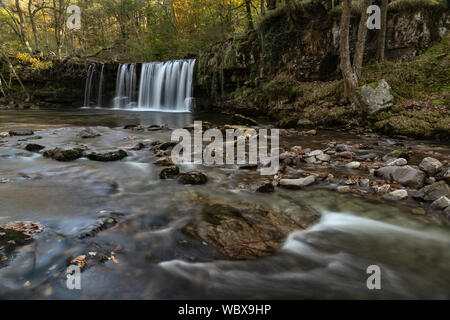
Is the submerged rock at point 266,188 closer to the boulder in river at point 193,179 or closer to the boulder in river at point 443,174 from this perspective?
the boulder in river at point 193,179

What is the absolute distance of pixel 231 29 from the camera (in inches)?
1021

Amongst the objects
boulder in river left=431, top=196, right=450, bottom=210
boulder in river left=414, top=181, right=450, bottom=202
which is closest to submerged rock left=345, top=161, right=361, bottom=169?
boulder in river left=414, top=181, right=450, bottom=202

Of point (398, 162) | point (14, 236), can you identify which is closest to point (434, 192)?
point (398, 162)

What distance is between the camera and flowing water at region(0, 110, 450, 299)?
8.14 feet

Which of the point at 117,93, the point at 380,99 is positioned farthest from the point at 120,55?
the point at 380,99

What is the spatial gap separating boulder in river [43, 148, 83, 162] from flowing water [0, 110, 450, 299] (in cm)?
145

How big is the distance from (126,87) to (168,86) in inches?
189

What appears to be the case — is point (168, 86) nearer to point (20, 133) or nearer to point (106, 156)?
point (20, 133)

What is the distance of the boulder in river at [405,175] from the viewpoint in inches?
190

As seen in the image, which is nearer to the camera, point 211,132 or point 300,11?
point 211,132

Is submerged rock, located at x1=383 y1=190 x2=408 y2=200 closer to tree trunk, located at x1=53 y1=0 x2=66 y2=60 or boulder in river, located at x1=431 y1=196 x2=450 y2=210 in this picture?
boulder in river, located at x1=431 y1=196 x2=450 y2=210

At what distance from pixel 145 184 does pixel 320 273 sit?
362 centimetres

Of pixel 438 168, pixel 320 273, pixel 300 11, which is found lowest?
pixel 320 273
